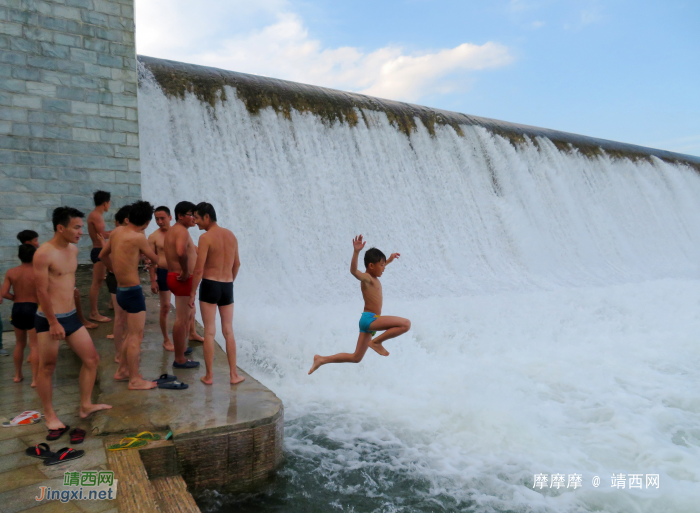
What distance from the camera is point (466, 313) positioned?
9039mm

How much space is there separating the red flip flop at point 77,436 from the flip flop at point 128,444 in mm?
245

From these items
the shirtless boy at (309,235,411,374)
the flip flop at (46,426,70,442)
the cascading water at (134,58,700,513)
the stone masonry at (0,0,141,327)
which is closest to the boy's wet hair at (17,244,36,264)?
the flip flop at (46,426,70,442)

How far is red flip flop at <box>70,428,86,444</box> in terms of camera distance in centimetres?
293

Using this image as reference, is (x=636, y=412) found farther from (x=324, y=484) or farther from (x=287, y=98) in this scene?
(x=287, y=98)

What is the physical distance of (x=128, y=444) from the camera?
287 cm

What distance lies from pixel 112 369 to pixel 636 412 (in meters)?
5.41

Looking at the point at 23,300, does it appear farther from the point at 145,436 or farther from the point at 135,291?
the point at 145,436

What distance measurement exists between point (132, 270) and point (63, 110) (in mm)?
4477

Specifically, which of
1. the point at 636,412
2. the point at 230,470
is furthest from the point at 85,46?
the point at 636,412

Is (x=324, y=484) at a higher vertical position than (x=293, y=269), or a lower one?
lower

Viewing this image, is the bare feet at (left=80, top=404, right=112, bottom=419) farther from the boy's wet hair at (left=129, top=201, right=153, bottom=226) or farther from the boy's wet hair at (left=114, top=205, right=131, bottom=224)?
the boy's wet hair at (left=114, top=205, right=131, bottom=224)

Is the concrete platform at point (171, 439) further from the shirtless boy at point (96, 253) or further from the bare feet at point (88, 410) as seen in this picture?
the shirtless boy at point (96, 253)

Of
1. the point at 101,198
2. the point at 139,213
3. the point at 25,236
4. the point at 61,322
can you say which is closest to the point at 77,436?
the point at 61,322

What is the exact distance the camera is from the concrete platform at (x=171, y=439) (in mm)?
2555
